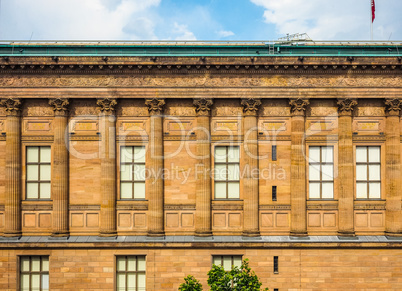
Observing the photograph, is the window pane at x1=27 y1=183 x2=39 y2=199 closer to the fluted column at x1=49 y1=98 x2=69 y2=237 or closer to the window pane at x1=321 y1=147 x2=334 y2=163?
the fluted column at x1=49 y1=98 x2=69 y2=237

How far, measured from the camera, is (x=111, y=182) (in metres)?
27.4

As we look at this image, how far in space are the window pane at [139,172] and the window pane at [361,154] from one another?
15.9 metres

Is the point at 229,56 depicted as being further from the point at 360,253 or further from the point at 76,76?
the point at 360,253

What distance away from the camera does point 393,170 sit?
27.2 meters

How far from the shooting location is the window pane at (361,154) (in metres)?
27.9

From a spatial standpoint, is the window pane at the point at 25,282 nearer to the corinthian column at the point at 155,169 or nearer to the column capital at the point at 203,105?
the corinthian column at the point at 155,169

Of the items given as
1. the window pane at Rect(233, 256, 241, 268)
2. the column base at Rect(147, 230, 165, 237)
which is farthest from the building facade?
the window pane at Rect(233, 256, 241, 268)

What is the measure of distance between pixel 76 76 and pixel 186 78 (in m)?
7.98

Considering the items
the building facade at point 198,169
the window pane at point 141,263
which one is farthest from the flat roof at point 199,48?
the window pane at point 141,263

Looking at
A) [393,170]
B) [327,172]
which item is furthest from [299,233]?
[393,170]

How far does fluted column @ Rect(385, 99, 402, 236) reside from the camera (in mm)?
27125

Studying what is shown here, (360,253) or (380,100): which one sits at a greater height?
(380,100)

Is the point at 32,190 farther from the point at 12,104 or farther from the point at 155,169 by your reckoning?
the point at 155,169

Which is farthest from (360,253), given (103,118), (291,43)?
(103,118)
